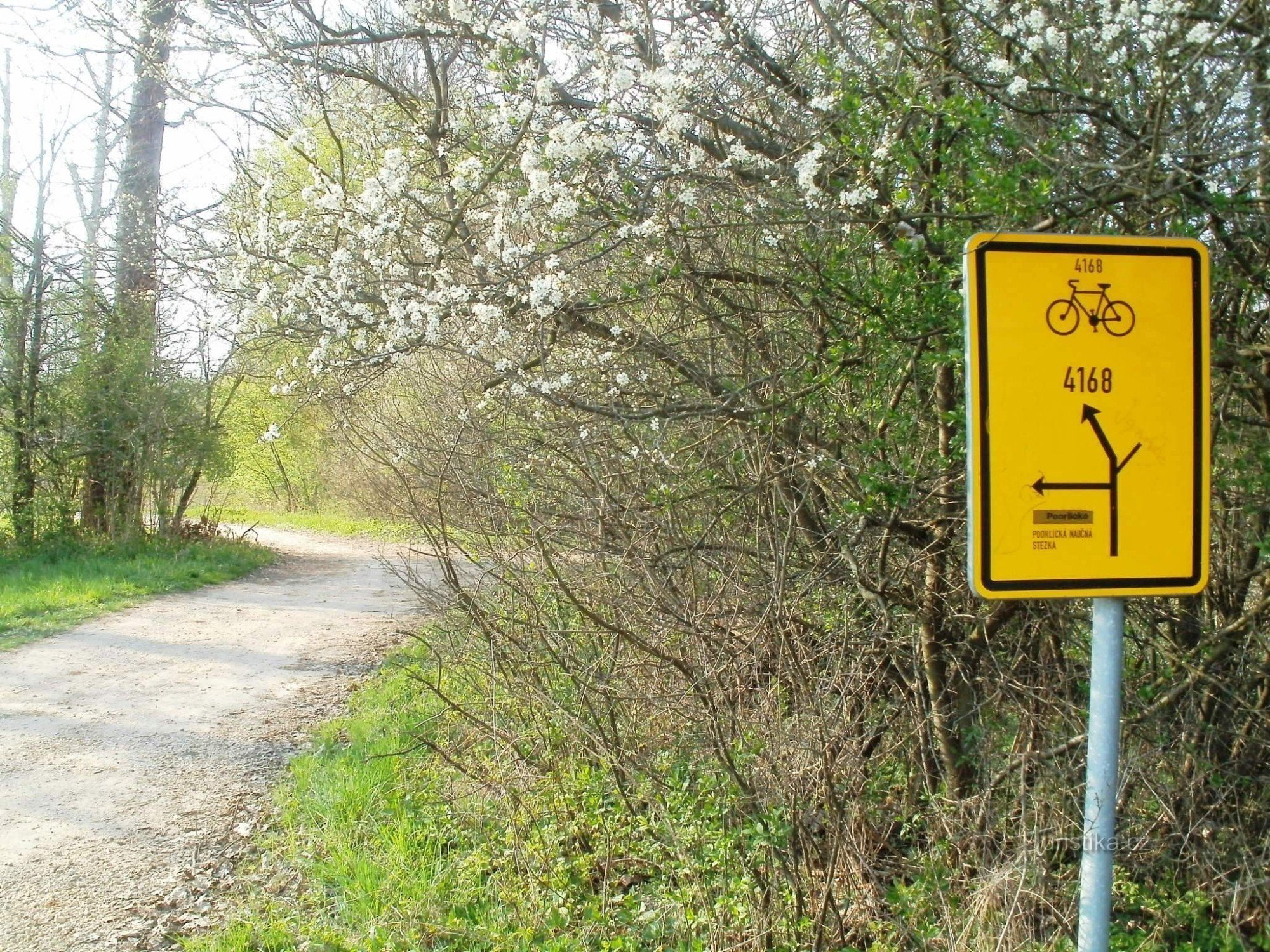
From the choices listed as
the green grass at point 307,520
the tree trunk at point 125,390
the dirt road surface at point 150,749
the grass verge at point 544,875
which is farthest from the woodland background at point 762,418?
the green grass at point 307,520

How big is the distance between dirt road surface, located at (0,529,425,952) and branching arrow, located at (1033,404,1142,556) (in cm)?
428

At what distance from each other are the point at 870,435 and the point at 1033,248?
95.0 inches

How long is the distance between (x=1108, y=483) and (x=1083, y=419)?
126 mm

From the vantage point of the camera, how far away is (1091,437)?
1.89 metres

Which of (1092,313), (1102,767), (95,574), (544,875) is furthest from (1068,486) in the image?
(95,574)

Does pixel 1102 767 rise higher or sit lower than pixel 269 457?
lower

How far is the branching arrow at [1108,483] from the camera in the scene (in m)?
1.88

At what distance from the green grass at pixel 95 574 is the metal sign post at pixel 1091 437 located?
10339 millimetres

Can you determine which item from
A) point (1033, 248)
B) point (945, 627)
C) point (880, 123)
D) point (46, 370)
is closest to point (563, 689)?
point (945, 627)

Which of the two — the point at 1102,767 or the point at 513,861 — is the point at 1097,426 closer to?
the point at 1102,767

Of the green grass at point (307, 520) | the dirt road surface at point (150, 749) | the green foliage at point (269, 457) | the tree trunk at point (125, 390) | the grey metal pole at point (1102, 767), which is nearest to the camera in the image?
the grey metal pole at point (1102, 767)

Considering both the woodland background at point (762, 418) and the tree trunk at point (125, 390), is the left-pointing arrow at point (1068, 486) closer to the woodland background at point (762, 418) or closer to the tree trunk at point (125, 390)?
the woodland background at point (762, 418)

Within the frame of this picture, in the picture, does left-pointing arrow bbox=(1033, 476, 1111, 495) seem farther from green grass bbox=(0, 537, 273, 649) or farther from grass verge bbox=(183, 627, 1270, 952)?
green grass bbox=(0, 537, 273, 649)

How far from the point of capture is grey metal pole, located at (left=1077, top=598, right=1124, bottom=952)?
1.83 m
